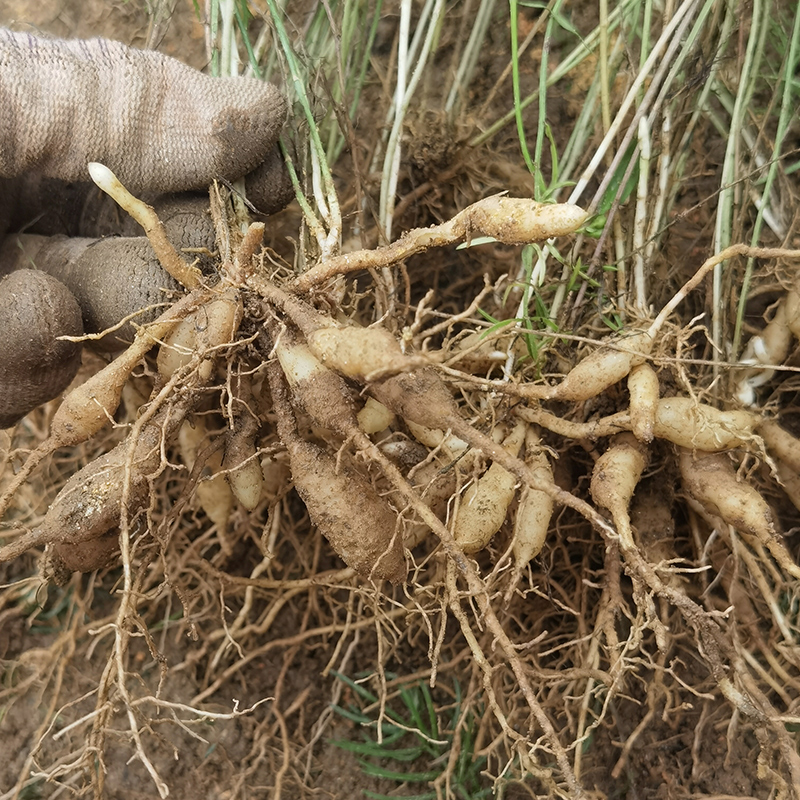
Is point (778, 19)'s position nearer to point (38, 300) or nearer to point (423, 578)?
point (423, 578)

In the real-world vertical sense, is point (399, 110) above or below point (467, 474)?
above

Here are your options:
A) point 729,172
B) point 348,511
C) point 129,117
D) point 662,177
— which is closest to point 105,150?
point 129,117

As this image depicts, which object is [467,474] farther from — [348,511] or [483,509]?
[348,511]

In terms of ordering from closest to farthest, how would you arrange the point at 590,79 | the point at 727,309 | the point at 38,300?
1. the point at 38,300
2. the point at 727,309
3. the point at 590,79

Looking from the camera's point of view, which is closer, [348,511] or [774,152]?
[348,511]

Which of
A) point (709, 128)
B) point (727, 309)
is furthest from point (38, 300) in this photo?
point (709, 128)

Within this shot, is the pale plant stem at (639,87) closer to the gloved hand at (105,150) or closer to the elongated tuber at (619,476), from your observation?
the elongated tuber at (619,476)

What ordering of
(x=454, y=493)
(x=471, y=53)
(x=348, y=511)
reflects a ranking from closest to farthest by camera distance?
(x=348, y=511)
(x=454, y=493)
(x=471, y=53)

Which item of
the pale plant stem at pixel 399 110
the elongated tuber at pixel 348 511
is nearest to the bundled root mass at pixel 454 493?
the elongated tuber at pixel 348 511
